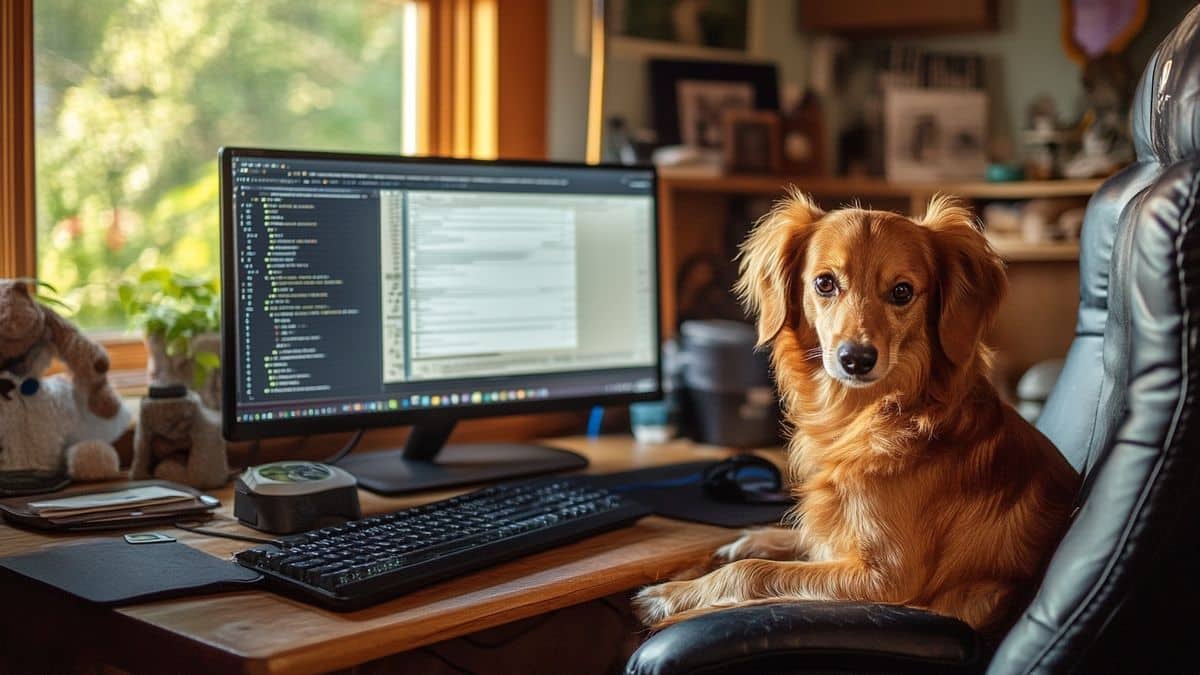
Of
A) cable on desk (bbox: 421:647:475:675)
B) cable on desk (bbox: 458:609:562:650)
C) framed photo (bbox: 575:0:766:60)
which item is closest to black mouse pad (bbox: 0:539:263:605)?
cable on desk (bbox: 421:647:475:675)

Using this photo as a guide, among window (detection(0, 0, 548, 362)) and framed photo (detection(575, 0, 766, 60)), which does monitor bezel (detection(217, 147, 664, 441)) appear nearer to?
window (detection(0, 0, 548, 362))

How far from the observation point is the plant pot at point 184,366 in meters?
1.89

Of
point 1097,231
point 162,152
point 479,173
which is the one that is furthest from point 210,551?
point 1097,231

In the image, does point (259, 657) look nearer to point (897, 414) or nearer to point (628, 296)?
point (897, 414)

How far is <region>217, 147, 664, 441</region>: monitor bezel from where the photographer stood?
166cm

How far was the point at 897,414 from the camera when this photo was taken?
1.52 meters

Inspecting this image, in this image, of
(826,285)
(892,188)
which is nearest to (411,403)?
(826,285)

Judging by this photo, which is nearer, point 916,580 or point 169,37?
point 916,580

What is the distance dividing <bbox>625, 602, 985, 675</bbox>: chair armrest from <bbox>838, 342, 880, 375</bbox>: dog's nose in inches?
13.4

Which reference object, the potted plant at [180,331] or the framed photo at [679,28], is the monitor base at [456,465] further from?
the framed photo at [679,28]

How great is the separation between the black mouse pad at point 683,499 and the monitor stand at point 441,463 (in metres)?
0.12

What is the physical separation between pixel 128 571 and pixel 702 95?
2.03 meters

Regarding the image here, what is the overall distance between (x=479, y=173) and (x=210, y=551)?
2.54 feet

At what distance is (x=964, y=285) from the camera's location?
5.13 ft
